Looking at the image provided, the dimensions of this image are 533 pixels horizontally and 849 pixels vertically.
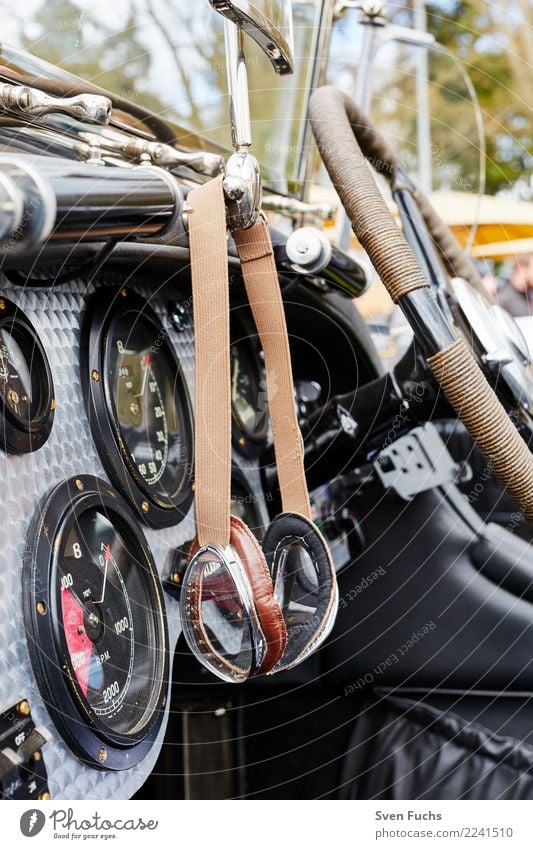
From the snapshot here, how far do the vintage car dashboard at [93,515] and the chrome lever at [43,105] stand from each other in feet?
0.46

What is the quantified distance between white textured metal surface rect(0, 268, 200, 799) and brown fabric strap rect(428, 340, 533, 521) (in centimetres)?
34

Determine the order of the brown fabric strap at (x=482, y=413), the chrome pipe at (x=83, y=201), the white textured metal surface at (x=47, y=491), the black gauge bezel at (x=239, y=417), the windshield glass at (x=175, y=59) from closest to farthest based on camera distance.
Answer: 1. the chrome pipe at (x=83, y=201)
2. the white textured metal surface at (x=47, y=491)
3. the brown fabric strap at (x=482, y=413)
4. the windshield glass at (x=175, y=59)
5. the black gauge bezel at (x=239, y=417)

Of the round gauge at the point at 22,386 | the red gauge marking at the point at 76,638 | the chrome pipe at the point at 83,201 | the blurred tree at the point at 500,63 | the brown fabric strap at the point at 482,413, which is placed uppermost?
the blurred tree at the point at 500,63

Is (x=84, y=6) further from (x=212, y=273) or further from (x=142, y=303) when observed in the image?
(x=212, y=273)

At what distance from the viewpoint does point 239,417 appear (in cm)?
115

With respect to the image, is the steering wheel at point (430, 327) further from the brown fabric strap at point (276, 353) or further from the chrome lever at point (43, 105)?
the chrome lever at point (43, 105)

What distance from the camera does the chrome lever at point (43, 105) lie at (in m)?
0.69

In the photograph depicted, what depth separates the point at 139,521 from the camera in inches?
34.6

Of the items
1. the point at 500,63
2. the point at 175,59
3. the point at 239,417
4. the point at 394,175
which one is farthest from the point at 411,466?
the point at 500,63

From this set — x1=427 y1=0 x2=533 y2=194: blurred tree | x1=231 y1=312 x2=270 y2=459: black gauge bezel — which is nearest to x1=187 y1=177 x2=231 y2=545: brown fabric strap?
x1=231 y1=312 x2=270 y2=459: black gauge bezel

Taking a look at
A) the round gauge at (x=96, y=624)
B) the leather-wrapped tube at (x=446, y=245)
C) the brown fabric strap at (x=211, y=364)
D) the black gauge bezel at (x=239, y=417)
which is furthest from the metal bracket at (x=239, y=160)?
the leather-wrapped tube at (x=446, y=245)

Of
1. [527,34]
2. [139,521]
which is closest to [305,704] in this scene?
[139,521]

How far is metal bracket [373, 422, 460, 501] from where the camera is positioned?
3.79 feet

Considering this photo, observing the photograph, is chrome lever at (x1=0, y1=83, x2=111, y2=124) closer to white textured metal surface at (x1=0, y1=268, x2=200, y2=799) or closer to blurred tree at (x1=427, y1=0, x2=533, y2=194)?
white textured metal surface at (x1=0, y1=268, x2=200, y2=799)
